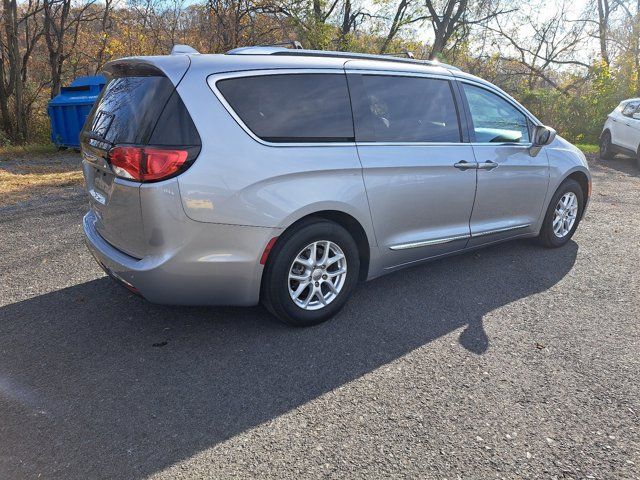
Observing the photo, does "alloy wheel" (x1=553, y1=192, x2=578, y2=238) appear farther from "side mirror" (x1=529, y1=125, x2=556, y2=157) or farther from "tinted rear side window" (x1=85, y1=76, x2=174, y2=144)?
"tinted rear side window" (x1=85, y1=76, x2=174, y2=144)

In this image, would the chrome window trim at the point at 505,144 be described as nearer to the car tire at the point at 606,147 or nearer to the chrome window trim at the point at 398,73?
the chrome window trim at the point at 398,73

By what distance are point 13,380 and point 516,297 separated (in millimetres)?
3650

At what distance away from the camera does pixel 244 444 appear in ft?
7.82

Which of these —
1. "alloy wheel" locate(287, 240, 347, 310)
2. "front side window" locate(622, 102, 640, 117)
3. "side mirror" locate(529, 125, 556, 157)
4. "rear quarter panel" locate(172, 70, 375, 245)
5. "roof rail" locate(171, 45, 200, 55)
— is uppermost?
"front side window" locate(622, 102, 640, 117)

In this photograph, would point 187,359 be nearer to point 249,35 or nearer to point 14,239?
point 14,239

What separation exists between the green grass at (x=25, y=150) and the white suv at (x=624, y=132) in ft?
47.7

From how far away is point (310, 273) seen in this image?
3.41 metres

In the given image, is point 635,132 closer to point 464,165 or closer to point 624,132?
point 624,132

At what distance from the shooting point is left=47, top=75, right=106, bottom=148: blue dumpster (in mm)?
12164

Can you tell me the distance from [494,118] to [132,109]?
3162 millimetres

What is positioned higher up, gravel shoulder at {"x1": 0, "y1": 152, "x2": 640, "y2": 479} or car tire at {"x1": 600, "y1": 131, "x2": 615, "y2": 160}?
car tire at {"x1": 600, "y1": 131, "x2": 615, "y2": 160}

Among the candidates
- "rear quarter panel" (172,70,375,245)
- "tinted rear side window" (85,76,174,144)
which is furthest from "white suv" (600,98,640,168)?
"tinted rear side window" (85,76,174,144)

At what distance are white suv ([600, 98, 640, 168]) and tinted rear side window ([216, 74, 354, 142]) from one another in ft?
36.4

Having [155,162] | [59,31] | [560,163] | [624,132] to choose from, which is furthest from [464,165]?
[59,31]
